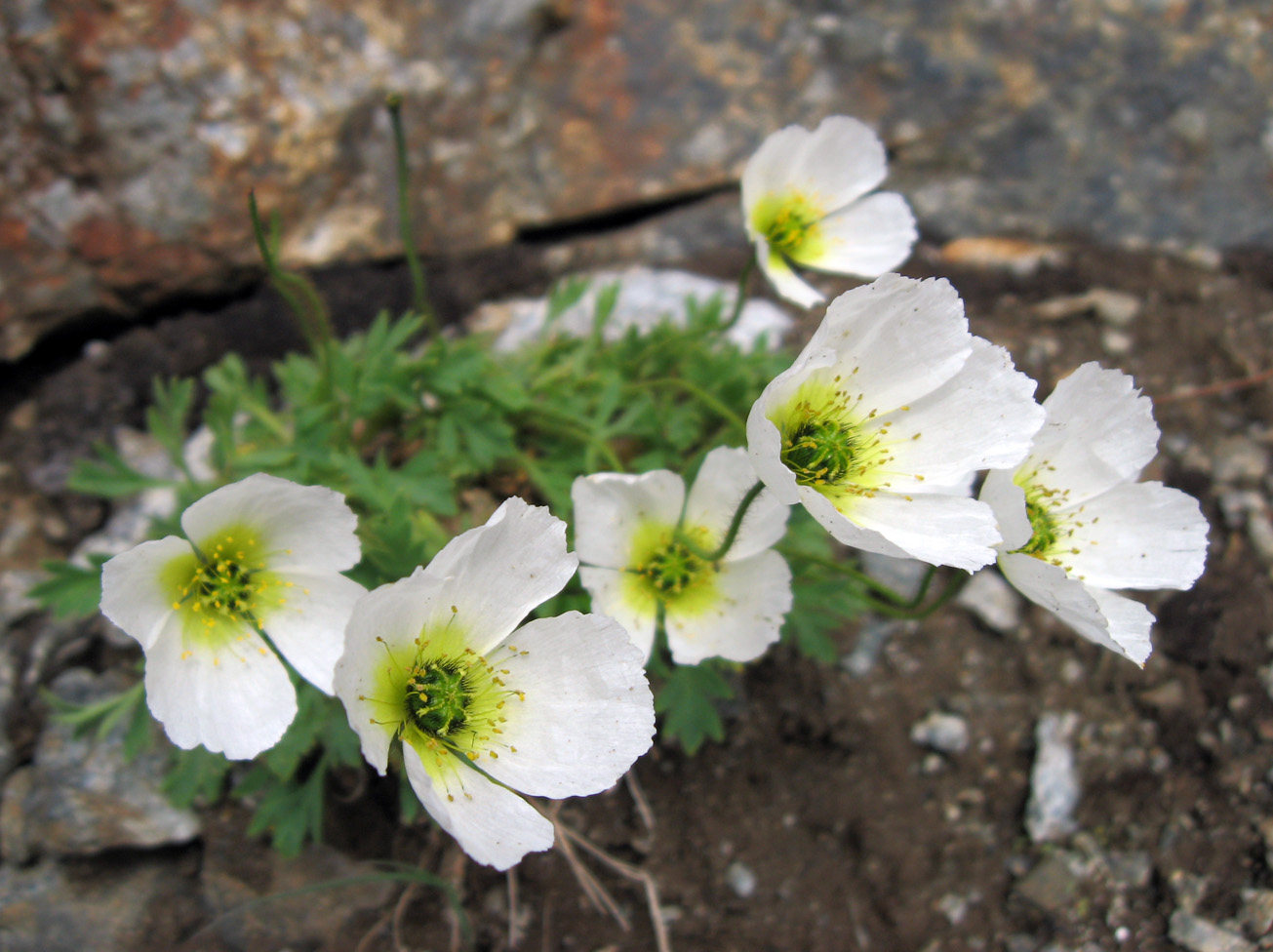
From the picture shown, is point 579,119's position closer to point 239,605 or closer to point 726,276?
point 726,276

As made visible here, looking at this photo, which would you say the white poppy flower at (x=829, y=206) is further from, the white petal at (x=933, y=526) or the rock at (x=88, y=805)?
the rock at (x=88, y=805)

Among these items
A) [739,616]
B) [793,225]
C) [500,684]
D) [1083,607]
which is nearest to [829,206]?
[793,225]

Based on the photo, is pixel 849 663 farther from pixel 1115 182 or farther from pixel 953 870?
pixel 1115 182

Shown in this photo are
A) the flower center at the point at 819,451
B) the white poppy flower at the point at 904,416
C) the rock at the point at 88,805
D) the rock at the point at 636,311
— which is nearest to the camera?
the white poppy flower at the point at 904,416

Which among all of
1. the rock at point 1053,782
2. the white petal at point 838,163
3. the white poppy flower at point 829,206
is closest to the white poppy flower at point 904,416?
the white poppy flower at point 829,206

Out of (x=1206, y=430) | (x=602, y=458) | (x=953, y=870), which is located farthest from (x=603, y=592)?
(x=1206, y=430)

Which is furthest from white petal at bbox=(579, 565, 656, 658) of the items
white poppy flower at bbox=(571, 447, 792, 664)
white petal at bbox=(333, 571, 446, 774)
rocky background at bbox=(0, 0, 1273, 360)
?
rocky background at bbox=(0, 0, 1273, 360)
